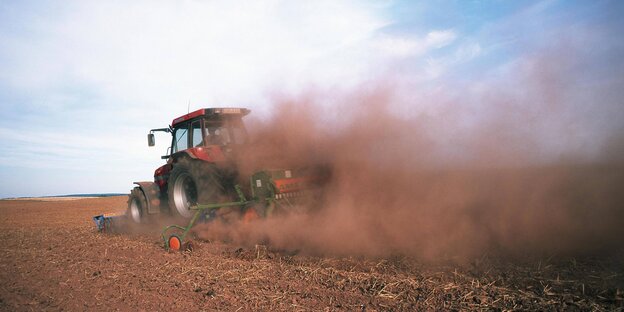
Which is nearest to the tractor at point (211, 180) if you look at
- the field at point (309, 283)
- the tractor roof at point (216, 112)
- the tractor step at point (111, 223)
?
the tractor roof at point (216, 112)

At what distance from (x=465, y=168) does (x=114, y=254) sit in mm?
5950

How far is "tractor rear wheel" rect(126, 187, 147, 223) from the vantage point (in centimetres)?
920

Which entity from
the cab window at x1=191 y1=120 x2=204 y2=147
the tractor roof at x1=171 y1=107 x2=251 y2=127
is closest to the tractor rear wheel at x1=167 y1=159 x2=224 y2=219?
the cab window at x1=191 y1=120 x2=204 y2=147

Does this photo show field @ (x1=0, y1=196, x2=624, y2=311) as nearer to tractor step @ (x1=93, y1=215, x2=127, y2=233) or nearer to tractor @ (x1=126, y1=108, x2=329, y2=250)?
tractor @ (x1=126, y1=108, x2=329, y2=250)

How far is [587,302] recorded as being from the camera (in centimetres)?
305

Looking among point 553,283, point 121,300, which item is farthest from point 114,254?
point 553,283

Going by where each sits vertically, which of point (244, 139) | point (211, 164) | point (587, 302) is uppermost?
point (244, 139)

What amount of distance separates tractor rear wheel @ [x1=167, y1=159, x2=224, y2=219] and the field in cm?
157

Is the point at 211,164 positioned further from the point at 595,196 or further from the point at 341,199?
the point at 595,196

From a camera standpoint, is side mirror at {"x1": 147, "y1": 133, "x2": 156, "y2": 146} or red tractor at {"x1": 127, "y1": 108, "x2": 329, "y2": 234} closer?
red tractor at {"x1": 127, "y1": 108, "x2": 329, "y2": 234}

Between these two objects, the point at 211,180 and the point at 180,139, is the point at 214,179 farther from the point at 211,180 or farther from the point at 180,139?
the point at 180,139

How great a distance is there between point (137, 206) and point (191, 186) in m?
2.57

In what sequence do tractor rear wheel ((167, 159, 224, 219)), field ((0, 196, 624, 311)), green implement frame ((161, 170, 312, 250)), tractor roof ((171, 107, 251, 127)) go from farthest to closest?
tractor roof ((171, 107, 251, 127)) → tractor rear wheel ((167, 159, 224, 219)) → green implement frame ((161, 170, 312, 250)) → field ((0, 196, 624, 311))

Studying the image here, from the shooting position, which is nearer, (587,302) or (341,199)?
(587,302)
